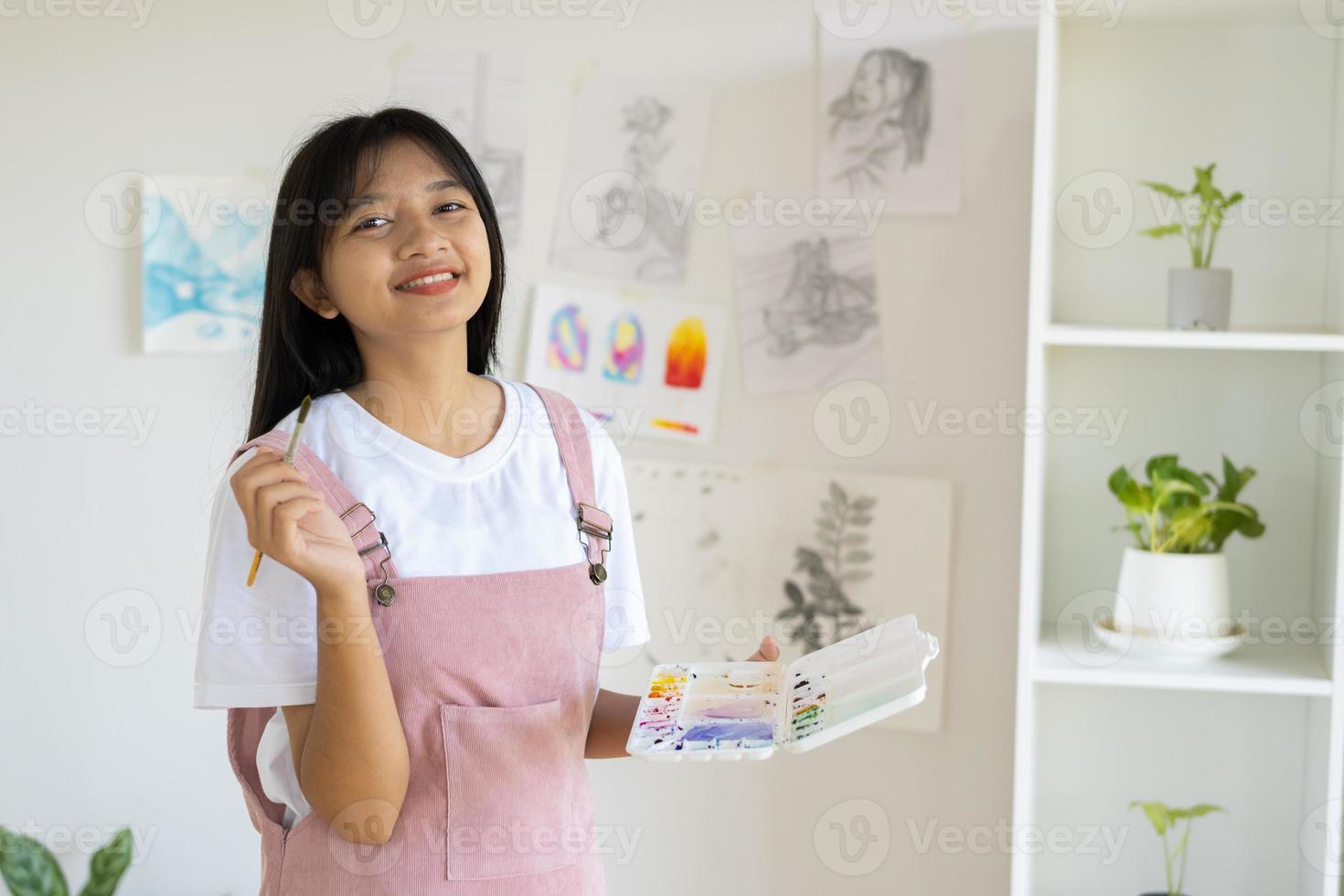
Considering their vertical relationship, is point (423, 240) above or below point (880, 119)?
below

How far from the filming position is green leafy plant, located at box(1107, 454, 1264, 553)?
1700 millimetres

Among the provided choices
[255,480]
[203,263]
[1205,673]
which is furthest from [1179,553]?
[203,263]

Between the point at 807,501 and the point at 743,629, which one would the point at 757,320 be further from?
the point at 743,629

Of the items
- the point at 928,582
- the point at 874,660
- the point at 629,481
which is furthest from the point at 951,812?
the point at 874,660

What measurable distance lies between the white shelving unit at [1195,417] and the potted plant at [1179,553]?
0.26 feet

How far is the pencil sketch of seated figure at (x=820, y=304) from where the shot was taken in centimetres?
195

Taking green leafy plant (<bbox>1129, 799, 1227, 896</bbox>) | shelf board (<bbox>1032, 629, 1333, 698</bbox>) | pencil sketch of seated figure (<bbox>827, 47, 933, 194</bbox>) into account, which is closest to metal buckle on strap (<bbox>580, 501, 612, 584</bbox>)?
shelf board (<bbox>1032, 629, 1333, 698</bbox>)

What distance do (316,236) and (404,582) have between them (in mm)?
341

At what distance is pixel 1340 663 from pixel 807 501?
0.77 m

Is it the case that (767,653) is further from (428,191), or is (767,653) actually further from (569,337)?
(569,337)

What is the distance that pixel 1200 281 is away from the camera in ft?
5.57

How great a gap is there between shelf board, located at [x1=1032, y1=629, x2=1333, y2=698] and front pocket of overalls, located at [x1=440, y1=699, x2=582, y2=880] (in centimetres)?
73

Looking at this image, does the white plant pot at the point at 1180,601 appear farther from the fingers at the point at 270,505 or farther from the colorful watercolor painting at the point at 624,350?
the fingers at the point at 270,505

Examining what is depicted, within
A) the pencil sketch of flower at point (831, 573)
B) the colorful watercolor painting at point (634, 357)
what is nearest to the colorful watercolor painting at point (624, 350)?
the colorful watercolor painting at point (634, 357)
